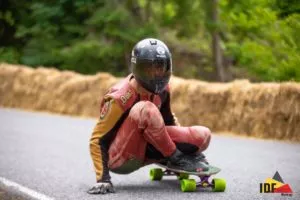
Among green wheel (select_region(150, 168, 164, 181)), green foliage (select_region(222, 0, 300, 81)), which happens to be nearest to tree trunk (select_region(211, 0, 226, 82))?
green foliage (select_region(222, 0, 300, 81))

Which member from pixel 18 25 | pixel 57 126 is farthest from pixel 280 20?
pixel 18 25

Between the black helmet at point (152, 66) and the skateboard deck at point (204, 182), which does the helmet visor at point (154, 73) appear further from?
the skateboard deck at point (204, 182)

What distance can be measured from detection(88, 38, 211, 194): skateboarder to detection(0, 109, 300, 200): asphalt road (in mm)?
285

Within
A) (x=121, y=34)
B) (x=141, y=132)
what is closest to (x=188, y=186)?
(x=141, y=132)

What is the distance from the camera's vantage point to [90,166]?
9.78m

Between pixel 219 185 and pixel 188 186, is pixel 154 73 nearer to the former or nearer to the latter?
pixel 188 186

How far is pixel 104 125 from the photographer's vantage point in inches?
287

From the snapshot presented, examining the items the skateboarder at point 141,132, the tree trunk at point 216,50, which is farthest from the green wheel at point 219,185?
the tree trunk at point 216,50

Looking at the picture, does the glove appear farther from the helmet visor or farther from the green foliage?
the green foliage

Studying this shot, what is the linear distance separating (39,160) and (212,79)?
70.2ft

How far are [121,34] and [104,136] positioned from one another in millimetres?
19484

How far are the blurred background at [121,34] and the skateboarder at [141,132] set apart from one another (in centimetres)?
1410

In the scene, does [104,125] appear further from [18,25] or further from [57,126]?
[18,25]

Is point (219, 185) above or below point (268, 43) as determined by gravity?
below
